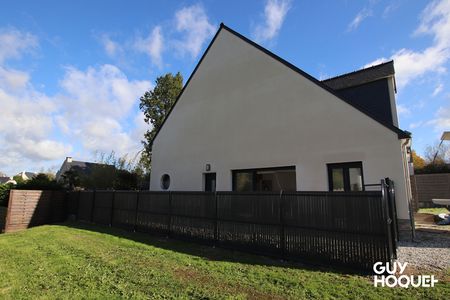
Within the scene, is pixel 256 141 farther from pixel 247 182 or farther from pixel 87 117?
pixel 87 117

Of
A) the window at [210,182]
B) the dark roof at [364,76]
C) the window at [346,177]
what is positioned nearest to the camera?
the window at [346,177]

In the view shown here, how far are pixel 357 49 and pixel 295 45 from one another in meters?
2.95

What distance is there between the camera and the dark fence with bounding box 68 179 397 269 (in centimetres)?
512

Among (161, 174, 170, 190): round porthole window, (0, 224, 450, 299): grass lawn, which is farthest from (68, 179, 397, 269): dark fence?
(161, 174, 170, 190): round porthole window

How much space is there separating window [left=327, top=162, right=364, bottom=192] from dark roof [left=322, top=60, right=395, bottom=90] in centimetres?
452

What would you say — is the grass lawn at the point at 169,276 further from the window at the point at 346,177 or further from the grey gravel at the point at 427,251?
the window at the point at 346,177

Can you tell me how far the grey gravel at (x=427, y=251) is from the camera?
5.50m

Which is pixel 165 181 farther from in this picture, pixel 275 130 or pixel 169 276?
pixel 169 276

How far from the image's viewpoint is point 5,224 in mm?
12906

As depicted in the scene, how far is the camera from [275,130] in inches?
442

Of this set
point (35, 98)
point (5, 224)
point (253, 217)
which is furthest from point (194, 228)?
point (35, 98)

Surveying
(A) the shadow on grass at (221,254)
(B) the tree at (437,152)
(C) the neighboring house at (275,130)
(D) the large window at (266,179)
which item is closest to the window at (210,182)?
(C) the neighboring house at (275,130)

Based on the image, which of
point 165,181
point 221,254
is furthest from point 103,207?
point 221,254

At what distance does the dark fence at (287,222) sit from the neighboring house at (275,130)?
297cm
